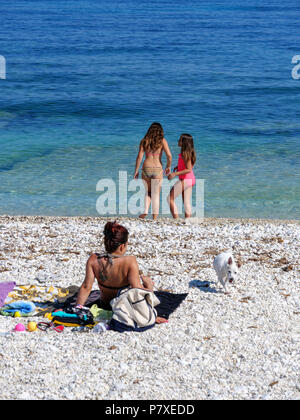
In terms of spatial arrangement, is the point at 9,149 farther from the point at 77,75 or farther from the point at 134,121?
the point at 77,75

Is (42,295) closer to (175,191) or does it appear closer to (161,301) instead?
(161,301)

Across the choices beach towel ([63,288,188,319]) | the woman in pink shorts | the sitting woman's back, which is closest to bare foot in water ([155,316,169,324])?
beach towel ([63,288,188,319])

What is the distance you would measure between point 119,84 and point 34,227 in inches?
832

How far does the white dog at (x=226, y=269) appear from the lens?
21.7 ft

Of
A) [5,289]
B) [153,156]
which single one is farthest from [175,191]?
[5,289]

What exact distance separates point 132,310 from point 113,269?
0.48m

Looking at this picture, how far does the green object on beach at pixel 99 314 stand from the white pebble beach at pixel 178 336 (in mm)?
314

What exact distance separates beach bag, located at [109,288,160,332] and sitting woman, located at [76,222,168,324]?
5.4 inches

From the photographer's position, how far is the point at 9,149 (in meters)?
18.4

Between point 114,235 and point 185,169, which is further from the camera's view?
point 185,169

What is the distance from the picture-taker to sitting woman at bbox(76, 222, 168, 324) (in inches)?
Result: 232

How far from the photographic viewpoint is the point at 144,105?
2573 centimetres

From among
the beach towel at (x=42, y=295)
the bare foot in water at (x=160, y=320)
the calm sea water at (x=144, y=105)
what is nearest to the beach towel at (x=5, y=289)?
the beach towel at (x=42, y=295)

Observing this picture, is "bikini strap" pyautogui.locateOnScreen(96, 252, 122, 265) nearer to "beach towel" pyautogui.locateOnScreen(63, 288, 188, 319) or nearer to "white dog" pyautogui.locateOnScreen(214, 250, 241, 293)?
"beach towel" pyautogui.locateOnScreen(63, 288, 188, 319)
